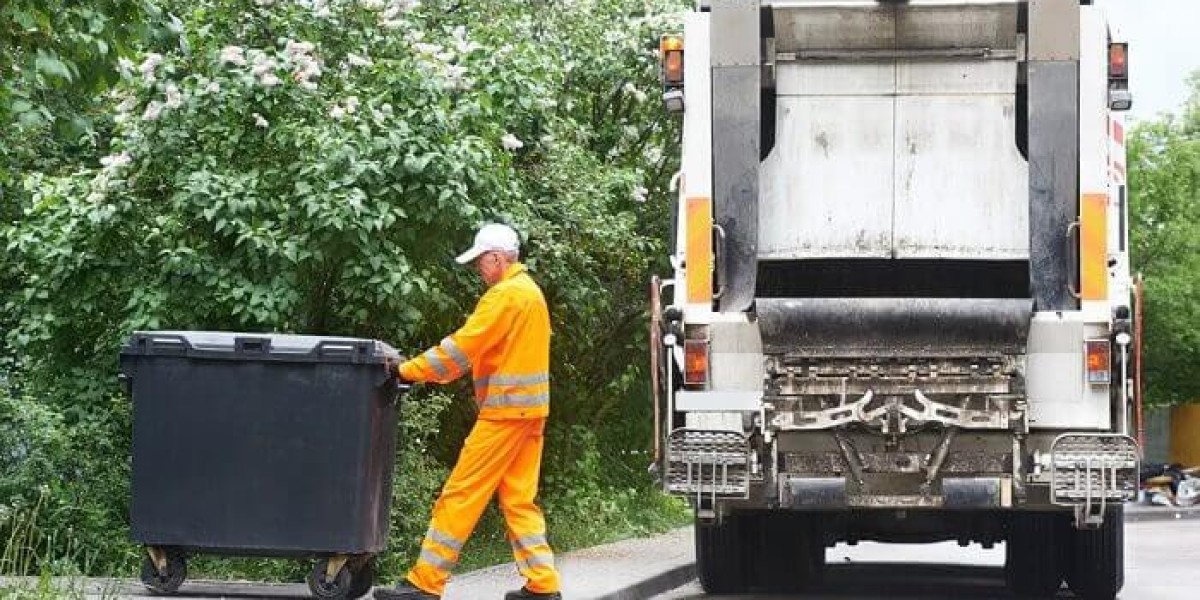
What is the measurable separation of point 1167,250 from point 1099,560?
96.6ft

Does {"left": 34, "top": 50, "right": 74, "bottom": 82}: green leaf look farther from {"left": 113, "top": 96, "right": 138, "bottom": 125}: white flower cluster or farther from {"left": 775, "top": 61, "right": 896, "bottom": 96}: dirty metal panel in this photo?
{"left": 113, "top": 96, "right": 138, "bottom": 125}: white flower cluster

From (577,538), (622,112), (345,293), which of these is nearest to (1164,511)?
(622,112)

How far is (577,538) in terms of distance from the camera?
14.2 m

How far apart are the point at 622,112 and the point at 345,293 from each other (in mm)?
6240

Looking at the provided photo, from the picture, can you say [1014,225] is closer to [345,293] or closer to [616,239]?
[345,293]

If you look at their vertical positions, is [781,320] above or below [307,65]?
below

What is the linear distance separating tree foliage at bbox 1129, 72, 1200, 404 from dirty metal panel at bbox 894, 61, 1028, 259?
95.2ft

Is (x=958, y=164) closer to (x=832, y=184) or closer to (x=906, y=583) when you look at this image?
(x=832, y=184)

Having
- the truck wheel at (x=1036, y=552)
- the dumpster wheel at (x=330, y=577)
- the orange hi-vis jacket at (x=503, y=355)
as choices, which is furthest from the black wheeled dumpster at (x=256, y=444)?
the truck wheel at (x=1036, y=552)

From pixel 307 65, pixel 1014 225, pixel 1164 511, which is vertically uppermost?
pixel 307 65

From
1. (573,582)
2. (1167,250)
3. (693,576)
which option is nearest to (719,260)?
(573,582)

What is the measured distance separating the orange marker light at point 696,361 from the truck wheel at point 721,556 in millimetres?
1830

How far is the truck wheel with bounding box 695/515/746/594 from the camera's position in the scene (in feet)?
37.4

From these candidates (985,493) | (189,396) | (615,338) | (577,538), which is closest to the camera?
(189,396)
